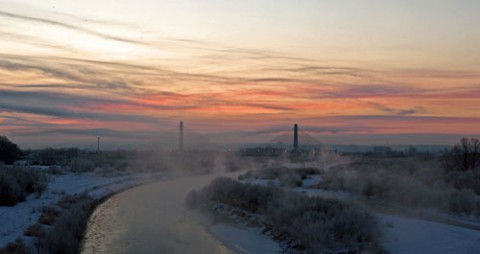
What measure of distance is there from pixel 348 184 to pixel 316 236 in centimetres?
Result: 2410

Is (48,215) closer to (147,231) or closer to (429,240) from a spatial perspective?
(147,231)

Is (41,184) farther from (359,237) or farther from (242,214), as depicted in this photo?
(359,237)

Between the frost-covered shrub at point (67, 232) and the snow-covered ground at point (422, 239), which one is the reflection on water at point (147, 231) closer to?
the frost-covered shrub at point (67, 232)

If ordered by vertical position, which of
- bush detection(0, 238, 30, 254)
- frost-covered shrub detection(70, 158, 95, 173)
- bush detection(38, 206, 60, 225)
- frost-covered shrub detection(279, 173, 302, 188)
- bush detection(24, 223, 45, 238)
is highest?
bush detection(0, 238, 30, 254)

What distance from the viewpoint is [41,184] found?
123 ft

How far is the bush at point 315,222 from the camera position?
1864 centimetres

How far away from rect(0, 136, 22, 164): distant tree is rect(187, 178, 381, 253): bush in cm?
6912

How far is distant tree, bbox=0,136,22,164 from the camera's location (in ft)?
289

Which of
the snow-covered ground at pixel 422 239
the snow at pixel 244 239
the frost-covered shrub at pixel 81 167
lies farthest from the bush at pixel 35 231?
the frost-covered shrub at pixel 81 167

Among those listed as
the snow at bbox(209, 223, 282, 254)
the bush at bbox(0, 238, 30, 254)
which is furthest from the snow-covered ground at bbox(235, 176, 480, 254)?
the bush at bbox(0, 238, 30, 254)

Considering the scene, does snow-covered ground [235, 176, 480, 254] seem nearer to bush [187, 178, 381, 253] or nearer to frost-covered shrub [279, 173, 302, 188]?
bush [187, 178, 381, 253]

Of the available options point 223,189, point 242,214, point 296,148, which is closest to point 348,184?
point 223,189

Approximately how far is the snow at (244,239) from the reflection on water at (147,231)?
0.51 m

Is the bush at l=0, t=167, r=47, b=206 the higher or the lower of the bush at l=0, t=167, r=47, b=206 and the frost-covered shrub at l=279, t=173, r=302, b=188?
the higher
